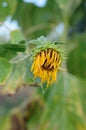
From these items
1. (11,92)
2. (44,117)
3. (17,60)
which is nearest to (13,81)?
(11,92)

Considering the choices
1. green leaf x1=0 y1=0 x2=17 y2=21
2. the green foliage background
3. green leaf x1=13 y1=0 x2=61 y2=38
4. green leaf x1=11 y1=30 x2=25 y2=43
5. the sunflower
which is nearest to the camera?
the sunflower

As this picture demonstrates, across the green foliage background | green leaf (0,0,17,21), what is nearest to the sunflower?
green leaf (0,0,17,21)

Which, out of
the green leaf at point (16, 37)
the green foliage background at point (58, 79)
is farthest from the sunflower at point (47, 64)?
the green foliage background at point (58, 79)

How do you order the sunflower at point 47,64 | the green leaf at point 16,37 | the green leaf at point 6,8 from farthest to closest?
the green leaf at point 6,8 → the green leaf at point 16,37 → the sunflower at point 47,64

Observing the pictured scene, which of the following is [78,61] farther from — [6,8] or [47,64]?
[47,64]

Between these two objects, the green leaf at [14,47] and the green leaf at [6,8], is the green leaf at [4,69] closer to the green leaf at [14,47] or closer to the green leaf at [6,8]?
the green leaf at [14,47]

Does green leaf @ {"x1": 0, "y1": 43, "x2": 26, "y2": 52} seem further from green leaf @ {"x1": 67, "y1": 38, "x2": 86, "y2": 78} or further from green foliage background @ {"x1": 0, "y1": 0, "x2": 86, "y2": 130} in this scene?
green leaf @ {"x1": 67, "y1": 38, "x2": 86, "y2": 78}

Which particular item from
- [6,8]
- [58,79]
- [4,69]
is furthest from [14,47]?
[58,79]

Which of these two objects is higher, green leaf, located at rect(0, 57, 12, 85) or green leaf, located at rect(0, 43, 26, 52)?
green leaf, located at rect(0, 43, 26, 52)
